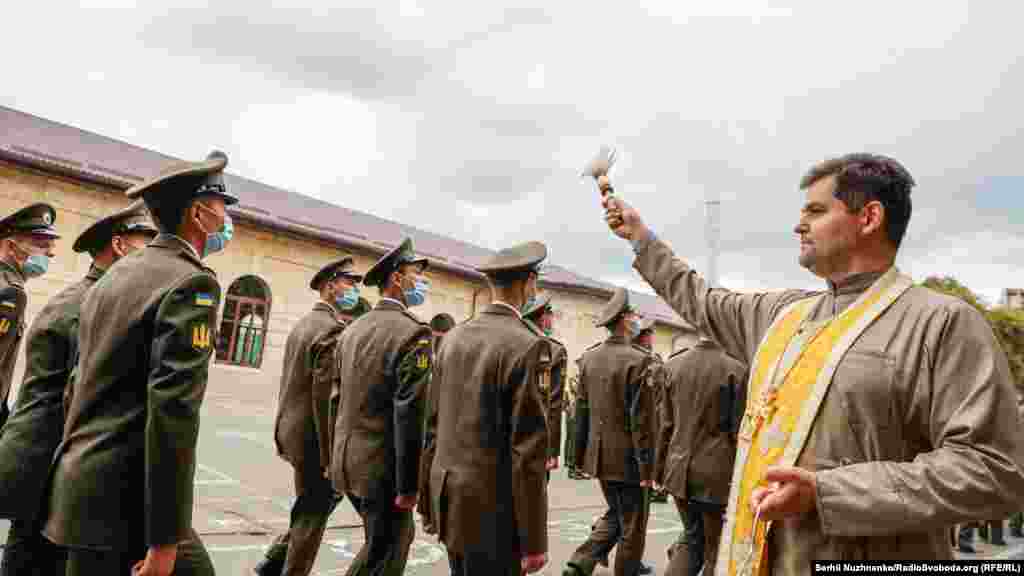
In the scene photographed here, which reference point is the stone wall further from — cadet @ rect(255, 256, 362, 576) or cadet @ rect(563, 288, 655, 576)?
cadet @ rect(563, 288, 655, 576)

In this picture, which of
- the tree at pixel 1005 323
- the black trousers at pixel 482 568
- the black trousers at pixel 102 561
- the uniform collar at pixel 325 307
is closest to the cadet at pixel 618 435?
the black trousers at pixel 482 568

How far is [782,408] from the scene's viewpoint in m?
2.04

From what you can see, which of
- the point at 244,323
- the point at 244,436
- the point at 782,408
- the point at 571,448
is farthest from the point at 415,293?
the point at 244,323

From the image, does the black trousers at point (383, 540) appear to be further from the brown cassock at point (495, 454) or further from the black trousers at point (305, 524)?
the brown cassock at point (495, 454)

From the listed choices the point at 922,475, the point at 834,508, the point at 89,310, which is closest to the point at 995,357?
the point at 922,475

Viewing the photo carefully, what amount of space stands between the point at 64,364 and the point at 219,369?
13.1 meters

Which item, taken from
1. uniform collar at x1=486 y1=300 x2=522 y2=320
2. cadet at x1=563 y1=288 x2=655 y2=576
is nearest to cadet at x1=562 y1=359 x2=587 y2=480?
cadet at x1=563 y1=288 x2=655 y2=576

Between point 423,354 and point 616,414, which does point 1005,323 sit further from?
point 423,354

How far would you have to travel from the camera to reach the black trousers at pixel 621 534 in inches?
211

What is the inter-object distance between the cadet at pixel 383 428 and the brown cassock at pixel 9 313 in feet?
7.99

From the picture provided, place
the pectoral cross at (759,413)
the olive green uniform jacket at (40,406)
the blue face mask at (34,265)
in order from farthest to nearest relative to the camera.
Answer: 1. the blue face mask at (34,265)
2. the olive green uniform jacket at (40,406)
3. the pectoral cross at (759,413)

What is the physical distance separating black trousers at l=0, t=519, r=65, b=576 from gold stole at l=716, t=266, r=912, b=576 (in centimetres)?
311

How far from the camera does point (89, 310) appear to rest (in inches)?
94.8

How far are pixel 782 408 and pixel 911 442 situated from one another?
355 mm
